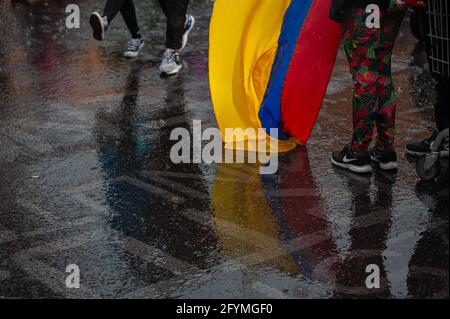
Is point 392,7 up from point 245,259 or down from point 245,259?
up

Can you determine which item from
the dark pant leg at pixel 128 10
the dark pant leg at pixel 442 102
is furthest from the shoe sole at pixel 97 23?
the dark pant leg at pixel 442 102

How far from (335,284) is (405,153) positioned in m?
2.21

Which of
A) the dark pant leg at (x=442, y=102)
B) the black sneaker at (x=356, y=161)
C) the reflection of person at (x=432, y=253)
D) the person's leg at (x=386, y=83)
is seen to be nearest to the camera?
the reflection of person at (x=432, y=253)

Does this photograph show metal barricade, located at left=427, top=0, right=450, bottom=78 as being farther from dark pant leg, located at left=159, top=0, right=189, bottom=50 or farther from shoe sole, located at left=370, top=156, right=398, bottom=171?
dark pant leg, located at left=159, top=0, right=189, bottom=50

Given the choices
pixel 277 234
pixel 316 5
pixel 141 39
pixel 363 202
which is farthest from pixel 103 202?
pixel 141 39

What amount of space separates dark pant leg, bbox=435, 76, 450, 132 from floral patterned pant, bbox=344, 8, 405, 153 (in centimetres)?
38

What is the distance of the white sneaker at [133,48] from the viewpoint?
9.34 metres

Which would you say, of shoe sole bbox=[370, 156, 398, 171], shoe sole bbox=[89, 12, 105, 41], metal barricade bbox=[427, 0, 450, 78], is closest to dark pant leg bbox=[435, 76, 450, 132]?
metal barricade bbox=[427, 0, 450, 78]

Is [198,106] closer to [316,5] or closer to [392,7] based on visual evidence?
[316,5]

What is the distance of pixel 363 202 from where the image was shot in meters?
5.50

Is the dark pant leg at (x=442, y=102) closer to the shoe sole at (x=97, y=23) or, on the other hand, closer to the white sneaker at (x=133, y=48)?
the shoe sole at (x=97, y=23)

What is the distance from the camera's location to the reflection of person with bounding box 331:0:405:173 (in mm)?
5539

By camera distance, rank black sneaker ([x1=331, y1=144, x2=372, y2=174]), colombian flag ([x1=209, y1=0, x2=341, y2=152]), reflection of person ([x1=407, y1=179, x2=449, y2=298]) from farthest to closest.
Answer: colombian flag ([x1=209, y1=0, x2=341, y2=152])
black sneaker ([x1=331, y1=144, x2=372, y2=174])
reflection of person ([x1=407, y1=179, x2=449, y2=298])

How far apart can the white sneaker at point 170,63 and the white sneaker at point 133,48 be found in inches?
29.3
